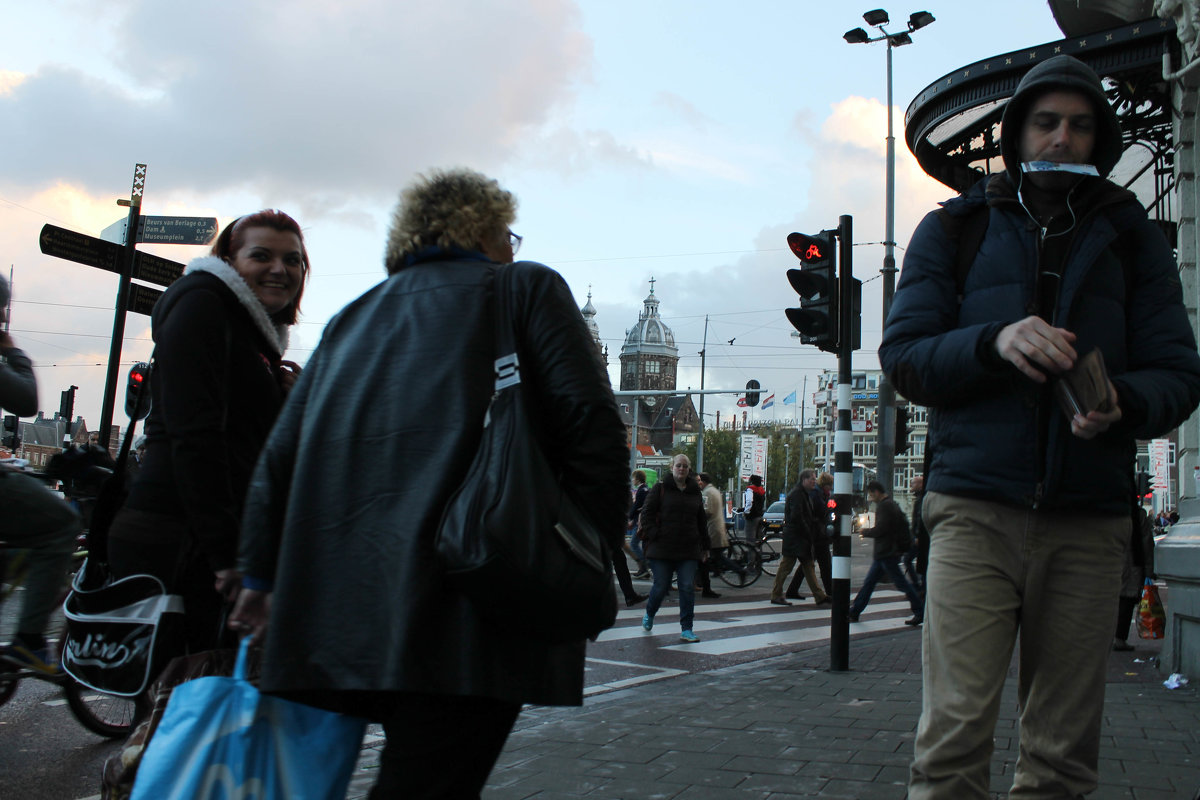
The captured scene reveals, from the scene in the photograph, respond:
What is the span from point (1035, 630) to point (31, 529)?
3.52 m

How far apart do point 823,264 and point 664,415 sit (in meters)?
127

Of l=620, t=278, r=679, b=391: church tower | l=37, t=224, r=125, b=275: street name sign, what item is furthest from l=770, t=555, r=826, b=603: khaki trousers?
l=620, t=278, r=679, b=391: church tower

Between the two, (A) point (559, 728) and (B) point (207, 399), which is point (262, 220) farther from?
(A) point (559, 728)

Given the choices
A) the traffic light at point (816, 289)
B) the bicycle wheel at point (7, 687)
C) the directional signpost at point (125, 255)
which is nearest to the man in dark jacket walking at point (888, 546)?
the traffic light at point (816, 289)

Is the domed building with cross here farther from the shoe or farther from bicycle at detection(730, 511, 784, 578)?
the shoe

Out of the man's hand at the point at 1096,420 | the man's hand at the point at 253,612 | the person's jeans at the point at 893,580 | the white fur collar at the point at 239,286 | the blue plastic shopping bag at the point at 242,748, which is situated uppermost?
the white fur collar at the point at 239,286

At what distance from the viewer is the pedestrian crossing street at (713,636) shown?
736 centimetres

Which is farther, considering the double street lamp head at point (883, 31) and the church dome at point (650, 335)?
the church dome at point (650, 335)

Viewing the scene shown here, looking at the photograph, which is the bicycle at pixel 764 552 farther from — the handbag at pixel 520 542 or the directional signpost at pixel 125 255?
the handbag at pixel 520 542

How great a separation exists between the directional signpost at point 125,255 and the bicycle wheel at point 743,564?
30.1ft

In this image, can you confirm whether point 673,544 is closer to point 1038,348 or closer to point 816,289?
point 816,289

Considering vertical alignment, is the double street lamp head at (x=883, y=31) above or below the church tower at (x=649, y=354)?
below

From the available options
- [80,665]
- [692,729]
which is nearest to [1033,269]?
[80,665]

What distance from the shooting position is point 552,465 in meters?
1.89
